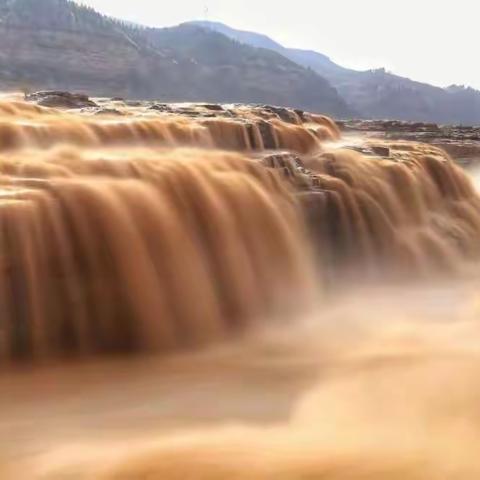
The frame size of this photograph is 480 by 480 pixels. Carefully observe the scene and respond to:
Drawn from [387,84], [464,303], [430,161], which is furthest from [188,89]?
[464,303]

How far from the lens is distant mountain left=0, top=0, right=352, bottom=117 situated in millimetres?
69000

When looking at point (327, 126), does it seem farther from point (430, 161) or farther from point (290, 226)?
point (290, 226)

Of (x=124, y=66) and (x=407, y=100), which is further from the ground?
(x=124, y=66)

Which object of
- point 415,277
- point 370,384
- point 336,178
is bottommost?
point 415,277

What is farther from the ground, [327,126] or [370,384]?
[327,126]

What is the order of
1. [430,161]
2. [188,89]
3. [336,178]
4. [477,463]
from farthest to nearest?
[188,89] → [430,161] → [336,178] → [477,463]

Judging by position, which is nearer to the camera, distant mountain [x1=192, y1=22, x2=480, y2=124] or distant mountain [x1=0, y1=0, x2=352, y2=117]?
distant mountain [x1=0, y1=0, x2=352, y2=117]

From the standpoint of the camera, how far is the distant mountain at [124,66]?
69000 mm

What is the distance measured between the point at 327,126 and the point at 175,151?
860cm

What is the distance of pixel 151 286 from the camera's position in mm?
5836

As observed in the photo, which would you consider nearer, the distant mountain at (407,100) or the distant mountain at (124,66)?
the distant mountain at (124,66)

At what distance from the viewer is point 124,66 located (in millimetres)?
75562

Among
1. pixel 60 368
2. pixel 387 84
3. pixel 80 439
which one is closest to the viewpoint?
pixel 80 439

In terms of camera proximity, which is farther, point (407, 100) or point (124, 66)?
point (407, 100)
